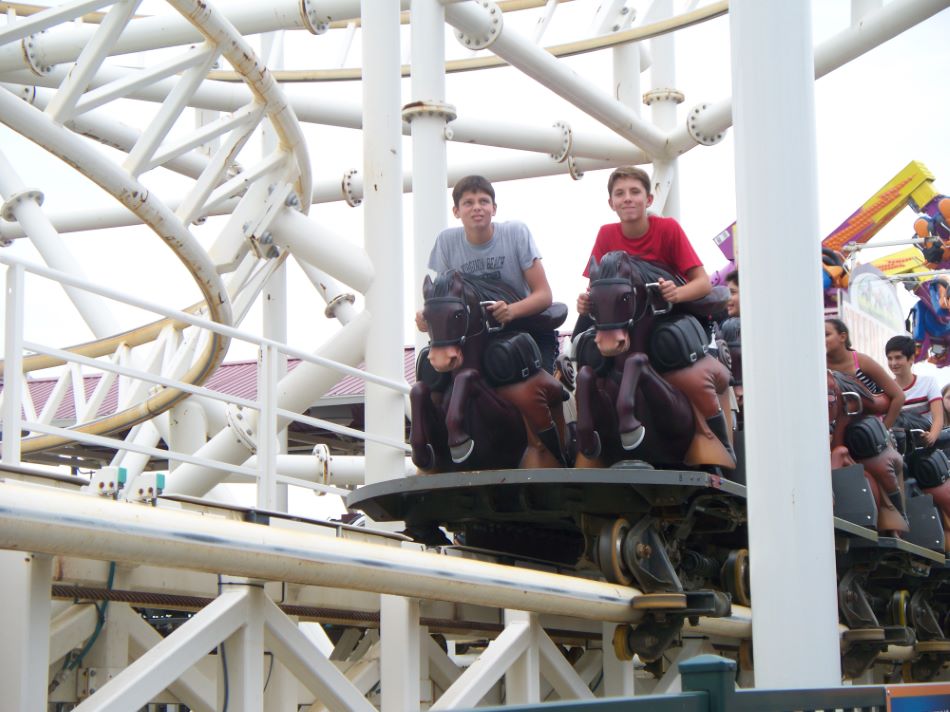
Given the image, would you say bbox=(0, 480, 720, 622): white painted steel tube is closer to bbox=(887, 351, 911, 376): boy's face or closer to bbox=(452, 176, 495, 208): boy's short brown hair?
bbox=(452, 176, 495, 208): boy's short brown hair

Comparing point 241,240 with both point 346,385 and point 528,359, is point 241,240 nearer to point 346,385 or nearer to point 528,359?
point 528,359

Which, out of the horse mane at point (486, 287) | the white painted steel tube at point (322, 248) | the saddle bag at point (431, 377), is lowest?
the saddle bag at point (431, 377)

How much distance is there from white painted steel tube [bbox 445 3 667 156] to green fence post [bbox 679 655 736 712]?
A: 9.24 m

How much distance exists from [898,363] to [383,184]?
15.1ft

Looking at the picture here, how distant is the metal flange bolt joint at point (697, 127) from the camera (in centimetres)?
1612

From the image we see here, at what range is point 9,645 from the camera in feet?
14.4

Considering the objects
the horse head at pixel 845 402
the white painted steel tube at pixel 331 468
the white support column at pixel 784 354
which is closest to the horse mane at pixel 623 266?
the white support column at pixel 784 354

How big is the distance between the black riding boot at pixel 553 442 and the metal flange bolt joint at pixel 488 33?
21.1 feet

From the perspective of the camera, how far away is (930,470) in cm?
1144

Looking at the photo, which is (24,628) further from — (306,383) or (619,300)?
(306,383)

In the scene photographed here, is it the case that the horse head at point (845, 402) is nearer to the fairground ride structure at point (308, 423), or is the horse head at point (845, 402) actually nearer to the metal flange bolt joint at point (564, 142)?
the fairground ride structure at point (308, 423)

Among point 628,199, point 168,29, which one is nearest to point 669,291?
point 628,199

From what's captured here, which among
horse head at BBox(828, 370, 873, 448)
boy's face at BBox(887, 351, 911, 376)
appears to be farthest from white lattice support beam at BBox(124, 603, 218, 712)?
boy's face at BBox(887, 351, 911, 376)

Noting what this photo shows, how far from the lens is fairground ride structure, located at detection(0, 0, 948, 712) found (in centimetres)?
479
